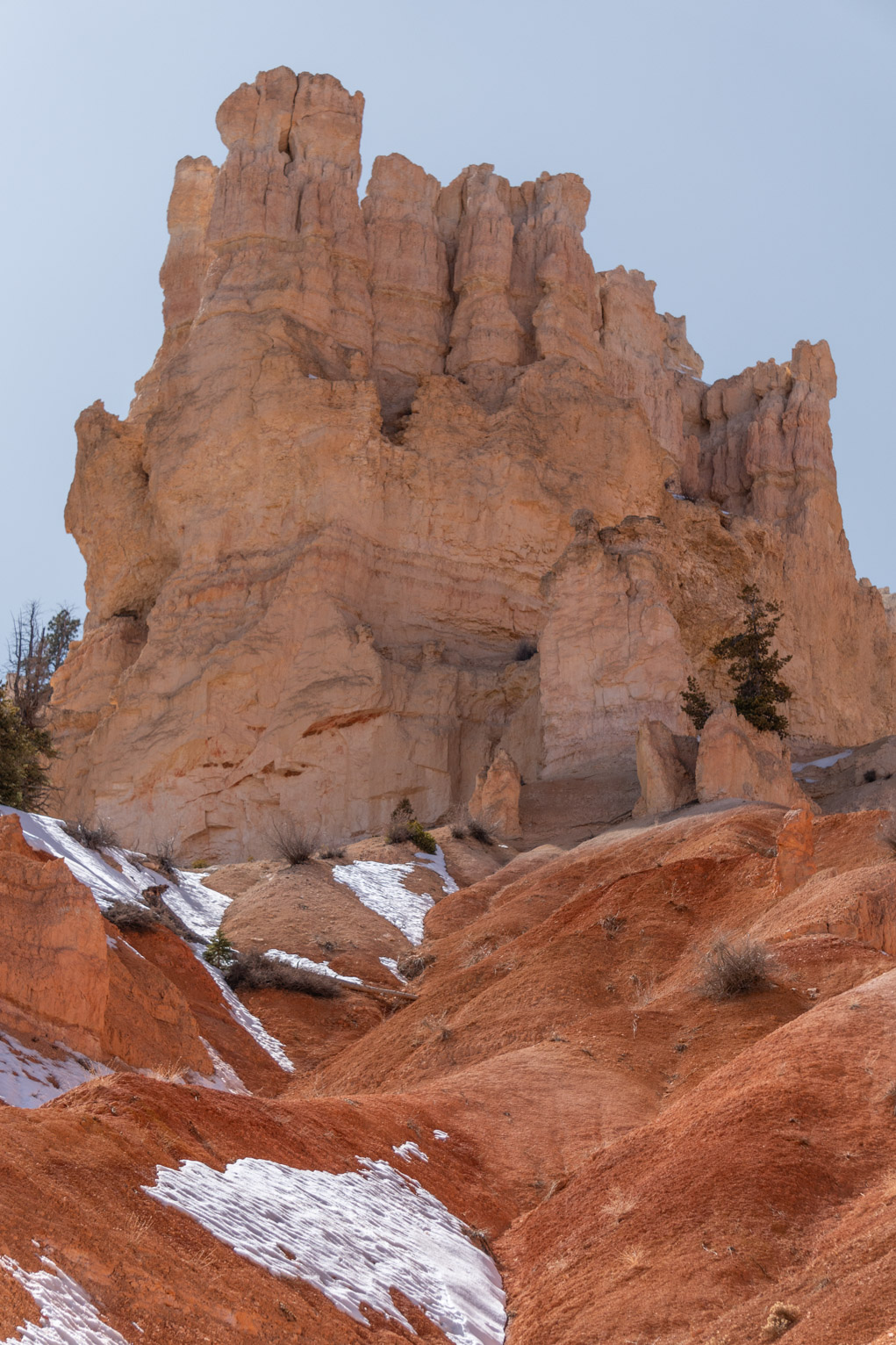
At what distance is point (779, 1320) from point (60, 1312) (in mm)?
3738

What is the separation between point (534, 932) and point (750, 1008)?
20.4ft

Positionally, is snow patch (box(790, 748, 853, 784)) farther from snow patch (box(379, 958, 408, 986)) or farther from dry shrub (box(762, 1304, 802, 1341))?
dry shrub (box(762, 1304, 802, 1341))

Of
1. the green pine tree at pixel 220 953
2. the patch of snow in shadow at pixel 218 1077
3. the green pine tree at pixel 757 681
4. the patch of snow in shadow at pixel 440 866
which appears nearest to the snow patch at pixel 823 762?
the green pine tree at pixel 757 681

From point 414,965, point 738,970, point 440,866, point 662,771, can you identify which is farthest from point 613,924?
point 440,866

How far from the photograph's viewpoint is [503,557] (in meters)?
44.6

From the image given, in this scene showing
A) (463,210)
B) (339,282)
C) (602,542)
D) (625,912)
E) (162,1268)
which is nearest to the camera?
(162,1268)

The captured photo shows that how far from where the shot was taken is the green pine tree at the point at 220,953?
21406mm

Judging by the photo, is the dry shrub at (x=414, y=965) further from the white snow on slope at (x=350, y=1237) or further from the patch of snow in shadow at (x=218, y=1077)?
the white snow on slope at (x=350, y=1237)

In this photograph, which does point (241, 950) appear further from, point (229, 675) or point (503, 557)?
point (503, 557)

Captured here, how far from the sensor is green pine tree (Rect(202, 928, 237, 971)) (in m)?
21.4

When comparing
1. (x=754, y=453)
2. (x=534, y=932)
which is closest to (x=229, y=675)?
(x=534, y=932)

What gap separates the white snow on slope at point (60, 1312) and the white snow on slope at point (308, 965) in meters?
15.7

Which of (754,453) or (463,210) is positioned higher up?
(463,210)

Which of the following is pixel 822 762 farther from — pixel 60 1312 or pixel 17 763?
pixel 60 1312
